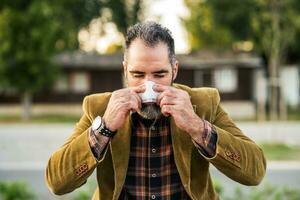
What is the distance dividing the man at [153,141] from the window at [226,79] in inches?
1227

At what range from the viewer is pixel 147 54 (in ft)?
7.37

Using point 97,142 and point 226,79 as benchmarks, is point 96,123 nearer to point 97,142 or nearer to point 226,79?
point 97,142

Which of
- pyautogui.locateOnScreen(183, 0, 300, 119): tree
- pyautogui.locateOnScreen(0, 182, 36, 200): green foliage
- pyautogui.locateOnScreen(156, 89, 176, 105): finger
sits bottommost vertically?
pyautogui.locateOnScreen(0, 182, 36, 200): green foliage

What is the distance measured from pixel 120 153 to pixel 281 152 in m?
12.6

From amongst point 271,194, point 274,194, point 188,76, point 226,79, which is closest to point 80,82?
point 188,76

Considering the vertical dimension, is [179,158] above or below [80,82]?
above

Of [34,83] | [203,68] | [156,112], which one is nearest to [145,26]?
[156,112]

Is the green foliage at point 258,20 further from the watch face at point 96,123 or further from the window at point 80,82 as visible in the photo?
the watch face at point 96,123

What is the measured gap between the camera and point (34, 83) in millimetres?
29047

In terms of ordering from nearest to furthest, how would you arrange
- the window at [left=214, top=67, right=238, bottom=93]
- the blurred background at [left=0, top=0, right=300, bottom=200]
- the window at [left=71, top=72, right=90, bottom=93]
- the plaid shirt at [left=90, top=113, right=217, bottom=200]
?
1. the plaid shirt at [left=90, top=113, right=217, bottom=200]
2. the blurred background at [left=0, top=0, right=300, bottom=200]
3. the window at [left=214, top=67, right=238, bottom=93]
4. the window at [left=71, top=72, right=90, bottom=93]

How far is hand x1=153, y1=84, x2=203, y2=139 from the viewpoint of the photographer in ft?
6.89

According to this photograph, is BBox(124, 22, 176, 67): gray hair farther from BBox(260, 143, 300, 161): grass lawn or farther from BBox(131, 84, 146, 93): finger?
BBox(260, 143, 300, 161): grass lawn

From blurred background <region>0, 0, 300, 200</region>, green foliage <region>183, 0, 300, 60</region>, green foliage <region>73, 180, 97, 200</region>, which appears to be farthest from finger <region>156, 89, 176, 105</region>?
green foliage <region>183, 0, 300, 60</region>

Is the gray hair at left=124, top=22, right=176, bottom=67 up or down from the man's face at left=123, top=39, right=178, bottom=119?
up
